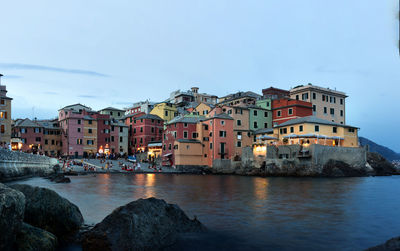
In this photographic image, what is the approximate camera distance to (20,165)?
36031 millimetres

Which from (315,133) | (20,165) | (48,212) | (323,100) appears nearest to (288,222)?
(48,212)

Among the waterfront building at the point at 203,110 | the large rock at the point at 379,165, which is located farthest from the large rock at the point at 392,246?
the waterfront building at the point at 203,110

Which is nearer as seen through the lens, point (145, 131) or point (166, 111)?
point (145, 131)

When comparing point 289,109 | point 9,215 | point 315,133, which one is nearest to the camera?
point 9,215

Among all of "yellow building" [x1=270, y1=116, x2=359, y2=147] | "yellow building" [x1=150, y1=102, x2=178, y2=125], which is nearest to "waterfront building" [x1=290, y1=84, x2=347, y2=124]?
"yellow building" [x1=270, y1=116, x2=359, y2=147]

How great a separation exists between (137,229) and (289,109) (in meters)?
67.9

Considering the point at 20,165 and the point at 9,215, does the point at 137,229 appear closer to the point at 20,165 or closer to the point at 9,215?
the point at 9,215

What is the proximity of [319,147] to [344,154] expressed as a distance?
5.48 metres

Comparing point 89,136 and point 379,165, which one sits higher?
point 89,136

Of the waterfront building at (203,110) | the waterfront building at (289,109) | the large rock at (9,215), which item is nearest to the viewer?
the large rock at (9,215)

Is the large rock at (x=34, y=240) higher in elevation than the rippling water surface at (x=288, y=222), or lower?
higher

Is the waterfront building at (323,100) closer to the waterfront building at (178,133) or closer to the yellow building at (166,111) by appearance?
the waterfront building at (178,133)

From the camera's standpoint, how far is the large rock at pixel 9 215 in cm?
764

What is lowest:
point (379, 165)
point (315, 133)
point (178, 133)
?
point (379, 165)
